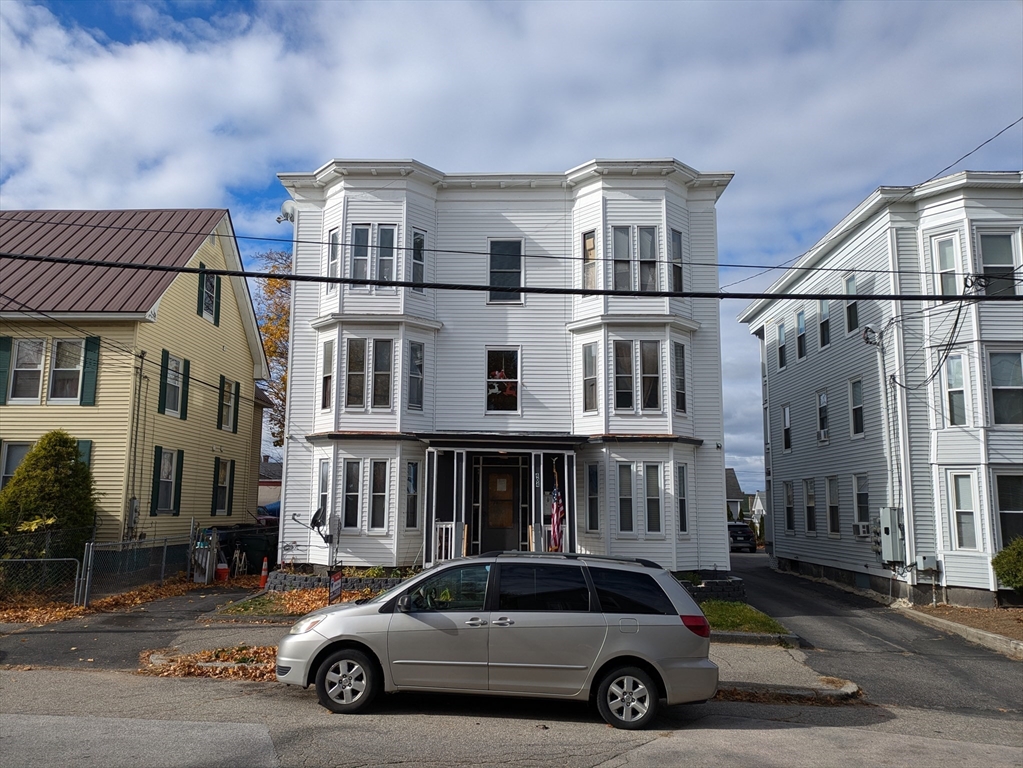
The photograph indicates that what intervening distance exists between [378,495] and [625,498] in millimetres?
5534

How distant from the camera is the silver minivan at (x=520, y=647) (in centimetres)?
816

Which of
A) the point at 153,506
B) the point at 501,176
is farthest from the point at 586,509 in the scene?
the point at 153,506

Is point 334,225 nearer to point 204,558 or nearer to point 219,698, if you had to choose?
point 204,558

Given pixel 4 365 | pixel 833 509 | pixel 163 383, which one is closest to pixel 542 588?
pixel 163 383

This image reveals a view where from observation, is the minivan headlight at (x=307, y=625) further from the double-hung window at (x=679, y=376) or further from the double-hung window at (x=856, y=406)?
the double-hung window at (x=856, y=406)

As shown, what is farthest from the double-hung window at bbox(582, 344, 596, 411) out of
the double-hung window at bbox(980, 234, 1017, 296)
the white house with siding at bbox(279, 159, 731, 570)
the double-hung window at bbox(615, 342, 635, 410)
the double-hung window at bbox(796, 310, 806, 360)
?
the double-hung window at bbox(796, 310, 806, 360)

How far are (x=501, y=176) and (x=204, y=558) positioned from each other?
39.8 feet

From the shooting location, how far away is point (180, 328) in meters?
21.9

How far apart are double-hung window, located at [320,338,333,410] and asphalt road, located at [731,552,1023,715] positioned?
10.8m

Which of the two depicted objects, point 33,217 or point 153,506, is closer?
point 153,506

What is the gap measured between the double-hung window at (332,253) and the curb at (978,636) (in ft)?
48.3

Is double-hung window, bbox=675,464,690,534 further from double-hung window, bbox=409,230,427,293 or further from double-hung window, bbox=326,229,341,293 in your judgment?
double-hung window, bbox=326,229,341,293

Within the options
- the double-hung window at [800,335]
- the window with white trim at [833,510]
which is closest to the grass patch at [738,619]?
the window with white trim at [833,510]

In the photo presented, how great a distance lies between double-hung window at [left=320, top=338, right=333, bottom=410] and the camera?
1855 cm
